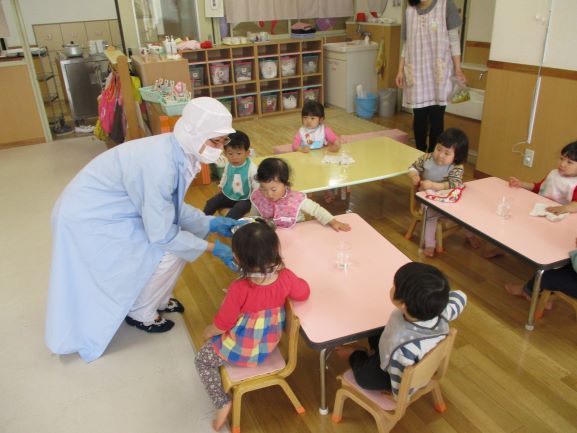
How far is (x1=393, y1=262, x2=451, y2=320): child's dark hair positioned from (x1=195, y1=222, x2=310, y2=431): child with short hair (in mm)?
404

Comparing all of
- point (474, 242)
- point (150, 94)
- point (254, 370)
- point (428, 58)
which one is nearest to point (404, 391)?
point (254, 370)

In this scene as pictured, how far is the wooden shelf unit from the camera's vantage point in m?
5.83

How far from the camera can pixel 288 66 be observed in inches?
244

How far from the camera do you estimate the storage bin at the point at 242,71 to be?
594cm

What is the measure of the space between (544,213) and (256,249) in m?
1.56

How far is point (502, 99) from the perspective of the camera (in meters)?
3.61

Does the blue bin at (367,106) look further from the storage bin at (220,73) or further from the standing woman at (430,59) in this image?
the standing woman at (430,59)

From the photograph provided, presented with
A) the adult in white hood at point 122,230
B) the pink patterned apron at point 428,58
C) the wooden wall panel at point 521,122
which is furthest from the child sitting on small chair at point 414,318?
the pink patterned apron at point 428,58

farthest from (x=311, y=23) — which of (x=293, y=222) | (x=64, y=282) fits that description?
(x=64, y=282)

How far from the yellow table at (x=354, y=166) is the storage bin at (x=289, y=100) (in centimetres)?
305

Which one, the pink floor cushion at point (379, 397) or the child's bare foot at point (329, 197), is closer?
the pink floor cushion at point (379, 397)

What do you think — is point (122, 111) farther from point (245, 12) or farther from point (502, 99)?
point (502, 99)

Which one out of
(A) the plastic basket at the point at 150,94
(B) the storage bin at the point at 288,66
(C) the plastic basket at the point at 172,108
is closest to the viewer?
(C) the plastic basket at the point at 172,108

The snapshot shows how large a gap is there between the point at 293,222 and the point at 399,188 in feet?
6.13
